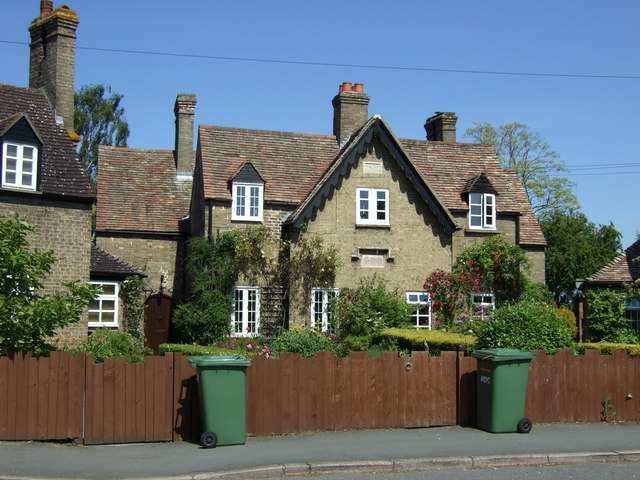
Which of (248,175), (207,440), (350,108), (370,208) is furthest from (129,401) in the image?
(350,108)

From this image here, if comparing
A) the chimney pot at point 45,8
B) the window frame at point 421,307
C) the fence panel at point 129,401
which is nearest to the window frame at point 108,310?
the chimney pot at point 45,8

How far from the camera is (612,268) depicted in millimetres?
28734

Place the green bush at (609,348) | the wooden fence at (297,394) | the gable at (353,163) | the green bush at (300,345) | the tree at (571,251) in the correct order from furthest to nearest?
the tree at (571,251) < the gable at (353,163) < the green bush at (300,345) < the green bush at (609,348) < the wooden fence at (297,394)

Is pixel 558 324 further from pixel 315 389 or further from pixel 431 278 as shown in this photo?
pixel 431 278

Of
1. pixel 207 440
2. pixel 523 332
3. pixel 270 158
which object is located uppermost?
pixel 270 158

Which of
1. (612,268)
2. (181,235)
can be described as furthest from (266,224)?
(612,268)

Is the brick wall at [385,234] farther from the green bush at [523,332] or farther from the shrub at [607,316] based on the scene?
the green bush at [523,332]

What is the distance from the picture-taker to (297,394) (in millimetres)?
→ 13531

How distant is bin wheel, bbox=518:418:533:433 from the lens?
13750mm

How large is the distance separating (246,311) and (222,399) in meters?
13.9

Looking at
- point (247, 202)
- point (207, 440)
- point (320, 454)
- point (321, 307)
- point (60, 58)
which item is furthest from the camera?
point (247, 202)

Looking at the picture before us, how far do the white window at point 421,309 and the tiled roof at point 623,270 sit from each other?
6.07 m

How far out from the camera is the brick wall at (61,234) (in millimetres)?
21719

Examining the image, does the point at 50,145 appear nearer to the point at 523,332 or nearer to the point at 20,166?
the point at 20,166
